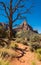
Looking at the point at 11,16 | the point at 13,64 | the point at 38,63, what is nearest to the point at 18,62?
the point at 13,64

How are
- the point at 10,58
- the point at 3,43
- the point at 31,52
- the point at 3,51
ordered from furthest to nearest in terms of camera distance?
the point at 3,43, the point at 31,52, the point at 3,51, the point at 10,58

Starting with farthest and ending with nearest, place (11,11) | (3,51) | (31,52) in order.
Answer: (11,11), (31,52), (3,51)

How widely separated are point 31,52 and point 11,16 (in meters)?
5.73

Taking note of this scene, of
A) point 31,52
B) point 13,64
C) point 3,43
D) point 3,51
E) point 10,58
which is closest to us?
point 13,64

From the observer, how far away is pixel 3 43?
1517cm

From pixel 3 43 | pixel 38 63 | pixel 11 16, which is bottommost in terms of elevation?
pixel 38 63

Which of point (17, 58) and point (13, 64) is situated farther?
point (17, 58)

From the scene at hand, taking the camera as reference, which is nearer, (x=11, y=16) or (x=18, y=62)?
(x=18, y=62)

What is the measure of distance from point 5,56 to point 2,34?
724cm

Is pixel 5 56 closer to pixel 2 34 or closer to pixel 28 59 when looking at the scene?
pixel 28 59

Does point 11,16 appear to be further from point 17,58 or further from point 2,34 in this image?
point 17,58

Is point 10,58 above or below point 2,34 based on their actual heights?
below

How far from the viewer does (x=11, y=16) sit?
1778cm

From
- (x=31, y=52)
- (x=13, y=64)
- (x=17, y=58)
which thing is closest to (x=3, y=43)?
(x=31, y=52)
